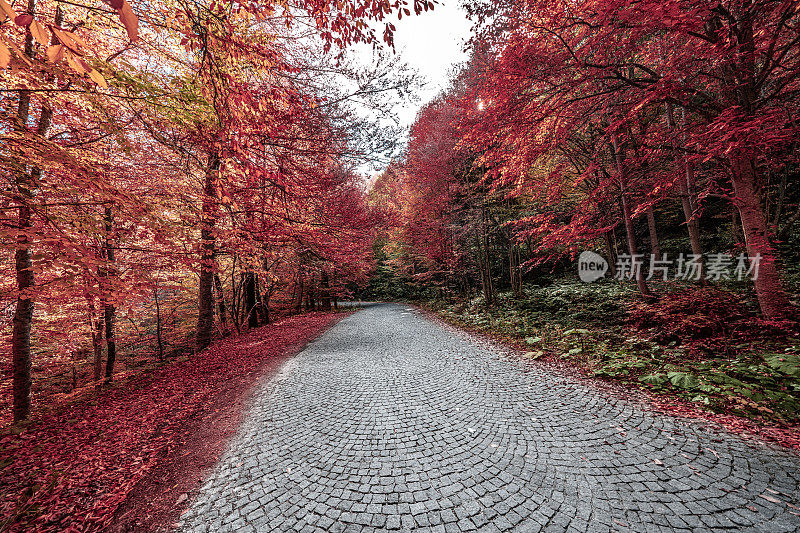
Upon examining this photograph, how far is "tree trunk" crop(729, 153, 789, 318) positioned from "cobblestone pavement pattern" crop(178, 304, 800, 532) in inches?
137

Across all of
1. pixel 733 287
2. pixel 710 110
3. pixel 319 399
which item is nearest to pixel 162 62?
pixel 319 399

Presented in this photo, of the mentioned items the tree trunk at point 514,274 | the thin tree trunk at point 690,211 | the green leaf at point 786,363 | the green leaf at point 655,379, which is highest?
the thin tree trunk at point 690,211

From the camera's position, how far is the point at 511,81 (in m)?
4.77

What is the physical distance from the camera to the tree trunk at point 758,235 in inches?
179

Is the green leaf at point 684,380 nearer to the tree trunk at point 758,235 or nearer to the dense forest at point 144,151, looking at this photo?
the tree trunk at point 758,235

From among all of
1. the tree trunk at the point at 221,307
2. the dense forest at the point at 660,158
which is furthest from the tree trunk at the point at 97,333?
the dense forest at the point at 660,158

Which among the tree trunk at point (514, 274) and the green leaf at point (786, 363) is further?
the tree trunk at point (514, 274)

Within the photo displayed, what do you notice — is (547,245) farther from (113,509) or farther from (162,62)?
(162,62)
